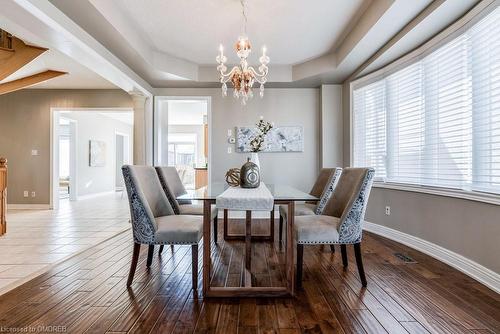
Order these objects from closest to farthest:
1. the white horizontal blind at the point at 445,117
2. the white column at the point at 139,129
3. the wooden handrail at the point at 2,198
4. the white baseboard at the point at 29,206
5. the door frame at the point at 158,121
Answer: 1. the white horizontal blind at the point at 445,117
2. the wooden handrail at the point at 2,198
3. the white column at the point at 139,129
4. the door frame at the point at 158,121
5. the white baseboard at the point at 29,206

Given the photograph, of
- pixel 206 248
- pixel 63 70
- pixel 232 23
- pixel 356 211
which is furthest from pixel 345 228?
pixel 63 70

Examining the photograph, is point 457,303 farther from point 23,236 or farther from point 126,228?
point 23,236

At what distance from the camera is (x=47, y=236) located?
3643mm

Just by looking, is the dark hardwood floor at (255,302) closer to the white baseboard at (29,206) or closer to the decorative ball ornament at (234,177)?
the decorative ball ornament at (234,177)

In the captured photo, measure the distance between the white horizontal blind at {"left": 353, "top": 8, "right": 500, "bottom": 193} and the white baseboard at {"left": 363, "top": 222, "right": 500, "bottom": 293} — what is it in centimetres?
65

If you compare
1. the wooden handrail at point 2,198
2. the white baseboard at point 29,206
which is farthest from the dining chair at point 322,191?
the white baseboard at point 29,206

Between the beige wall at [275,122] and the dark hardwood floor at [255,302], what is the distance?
8.28ft

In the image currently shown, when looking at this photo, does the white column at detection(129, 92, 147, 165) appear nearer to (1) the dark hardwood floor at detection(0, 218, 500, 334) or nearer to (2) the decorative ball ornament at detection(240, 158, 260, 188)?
(1) the dark hardwood floor at detection(0, 218, 500, 334)

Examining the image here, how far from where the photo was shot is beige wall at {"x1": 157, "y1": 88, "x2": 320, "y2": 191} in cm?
510

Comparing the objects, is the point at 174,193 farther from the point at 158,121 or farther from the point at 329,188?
the point at 158,121

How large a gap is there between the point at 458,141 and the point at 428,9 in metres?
1.26

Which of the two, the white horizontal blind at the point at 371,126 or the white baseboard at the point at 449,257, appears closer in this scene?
the white baseboard at the point at 449,257

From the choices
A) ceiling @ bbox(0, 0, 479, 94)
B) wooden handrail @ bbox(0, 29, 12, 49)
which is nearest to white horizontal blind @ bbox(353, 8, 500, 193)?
ceiling @ bbox(0, 0, 479, 94)

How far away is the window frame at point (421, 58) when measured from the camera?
90.3 inches
